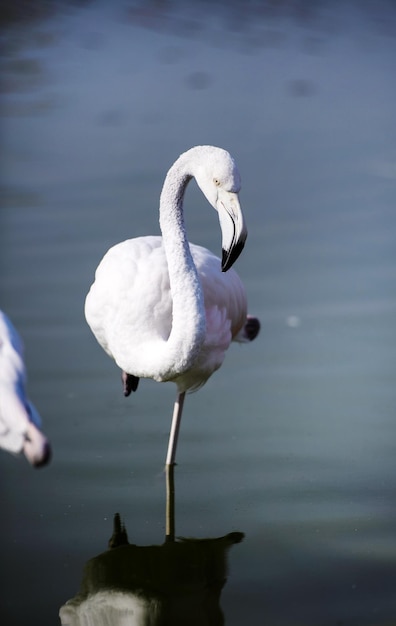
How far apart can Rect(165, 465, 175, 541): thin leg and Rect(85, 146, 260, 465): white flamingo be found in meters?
0.05

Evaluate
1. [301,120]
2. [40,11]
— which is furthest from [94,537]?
[40,11]

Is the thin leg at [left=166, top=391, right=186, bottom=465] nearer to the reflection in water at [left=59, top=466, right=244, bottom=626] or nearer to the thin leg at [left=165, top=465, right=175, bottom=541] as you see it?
the thin leg at [left=165, top=465, right=175, bottom=541]

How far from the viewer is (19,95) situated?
324 inches

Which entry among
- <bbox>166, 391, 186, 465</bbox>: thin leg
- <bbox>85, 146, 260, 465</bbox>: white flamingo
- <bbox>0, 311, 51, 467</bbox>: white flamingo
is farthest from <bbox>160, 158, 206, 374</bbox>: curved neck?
<bbox>0, 311, 51, 467</bbox>: white flamingo

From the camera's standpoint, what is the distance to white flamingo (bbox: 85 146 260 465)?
11.6ft

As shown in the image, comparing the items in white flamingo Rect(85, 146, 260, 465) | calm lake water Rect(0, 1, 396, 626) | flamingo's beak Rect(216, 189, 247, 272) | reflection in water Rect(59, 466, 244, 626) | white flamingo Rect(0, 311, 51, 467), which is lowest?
calm lake water Rect(0, 1, 396, 626)

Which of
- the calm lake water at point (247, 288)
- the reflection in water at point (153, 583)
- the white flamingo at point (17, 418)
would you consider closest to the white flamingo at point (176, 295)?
the calm lake water at point (247, 288)

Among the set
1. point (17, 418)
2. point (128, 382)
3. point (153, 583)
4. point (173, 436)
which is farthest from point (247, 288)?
point (17, 418)

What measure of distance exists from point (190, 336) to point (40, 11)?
22.0 feet

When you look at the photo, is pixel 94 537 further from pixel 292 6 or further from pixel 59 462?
pixel 292 6

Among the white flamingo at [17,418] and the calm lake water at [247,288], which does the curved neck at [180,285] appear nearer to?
the calm lake water at [247,288]

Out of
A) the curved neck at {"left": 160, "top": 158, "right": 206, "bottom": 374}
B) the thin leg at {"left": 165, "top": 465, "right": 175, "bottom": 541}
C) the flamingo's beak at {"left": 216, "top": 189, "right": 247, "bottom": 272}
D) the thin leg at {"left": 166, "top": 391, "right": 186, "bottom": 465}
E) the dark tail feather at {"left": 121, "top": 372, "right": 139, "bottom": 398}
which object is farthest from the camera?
the dark tail feather at {"left": 121, "top": 372, "right": 139, "bottom": 398}

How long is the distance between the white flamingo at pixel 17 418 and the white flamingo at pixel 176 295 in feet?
2.80

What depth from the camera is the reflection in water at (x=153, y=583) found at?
10.8 feet
